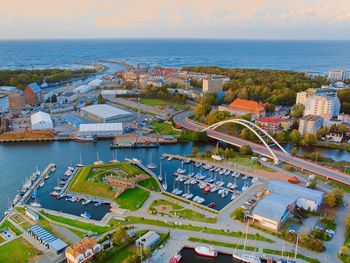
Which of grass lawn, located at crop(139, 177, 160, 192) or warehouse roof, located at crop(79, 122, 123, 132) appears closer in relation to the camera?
grass lawn, located at crop(139, 177, 160, 192)

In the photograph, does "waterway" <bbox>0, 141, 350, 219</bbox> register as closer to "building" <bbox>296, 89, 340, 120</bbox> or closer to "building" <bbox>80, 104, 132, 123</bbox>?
"building" <bbox>80, 104, 132, 123</bbox>

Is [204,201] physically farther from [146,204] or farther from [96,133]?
[96,133]

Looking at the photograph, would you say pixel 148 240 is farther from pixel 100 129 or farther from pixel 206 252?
pixel 100 129

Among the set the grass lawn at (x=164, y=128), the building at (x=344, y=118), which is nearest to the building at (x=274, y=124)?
the building at (x=344, y=118)

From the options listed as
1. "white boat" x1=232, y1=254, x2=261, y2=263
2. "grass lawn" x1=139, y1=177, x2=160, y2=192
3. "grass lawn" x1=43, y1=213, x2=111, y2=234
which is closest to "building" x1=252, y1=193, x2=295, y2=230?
"white boat" x1=232, y1=254, x2=261, y2=263

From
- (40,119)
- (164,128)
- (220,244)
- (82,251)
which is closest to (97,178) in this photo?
(82,251)

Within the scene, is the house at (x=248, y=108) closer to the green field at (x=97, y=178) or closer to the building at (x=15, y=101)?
the green field at (x=97, y=178)
